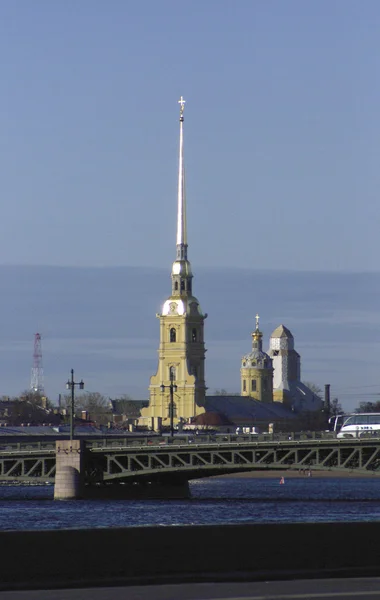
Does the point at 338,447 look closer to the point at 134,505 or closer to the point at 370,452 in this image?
the point at 370,452

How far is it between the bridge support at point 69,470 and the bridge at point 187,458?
10cm

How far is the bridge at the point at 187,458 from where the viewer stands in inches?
3656

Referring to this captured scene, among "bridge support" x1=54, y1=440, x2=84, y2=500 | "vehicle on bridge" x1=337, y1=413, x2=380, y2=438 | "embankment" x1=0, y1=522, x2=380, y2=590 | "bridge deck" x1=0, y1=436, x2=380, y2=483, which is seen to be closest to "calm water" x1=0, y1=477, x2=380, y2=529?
"bridge support" x1=54, y1=440, x2=84, y2=500

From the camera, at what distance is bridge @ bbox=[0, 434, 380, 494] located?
9288 cm

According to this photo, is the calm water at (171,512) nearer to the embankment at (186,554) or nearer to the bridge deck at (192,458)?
the bridge deck at (192,458)

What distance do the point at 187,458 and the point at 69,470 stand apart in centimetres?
861

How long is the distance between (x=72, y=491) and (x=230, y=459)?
13.2m

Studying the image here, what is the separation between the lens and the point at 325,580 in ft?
93.2

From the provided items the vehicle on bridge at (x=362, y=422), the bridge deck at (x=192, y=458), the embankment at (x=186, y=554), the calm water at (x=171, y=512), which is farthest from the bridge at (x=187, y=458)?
the embankment at (x=186, y=554)

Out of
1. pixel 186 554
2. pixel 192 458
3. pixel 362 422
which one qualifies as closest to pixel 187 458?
pixel 192 458

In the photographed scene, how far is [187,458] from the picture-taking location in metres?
99.4

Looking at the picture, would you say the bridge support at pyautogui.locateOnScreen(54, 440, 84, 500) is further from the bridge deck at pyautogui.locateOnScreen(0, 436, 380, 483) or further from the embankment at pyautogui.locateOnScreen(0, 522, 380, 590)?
the embankment at pyautogui.locateOnScreen(0, 522, 380, 590)

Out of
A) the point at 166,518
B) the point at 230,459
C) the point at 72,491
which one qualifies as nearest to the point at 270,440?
the point at 230,459

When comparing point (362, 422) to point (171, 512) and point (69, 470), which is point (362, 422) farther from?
point (171, 512)
